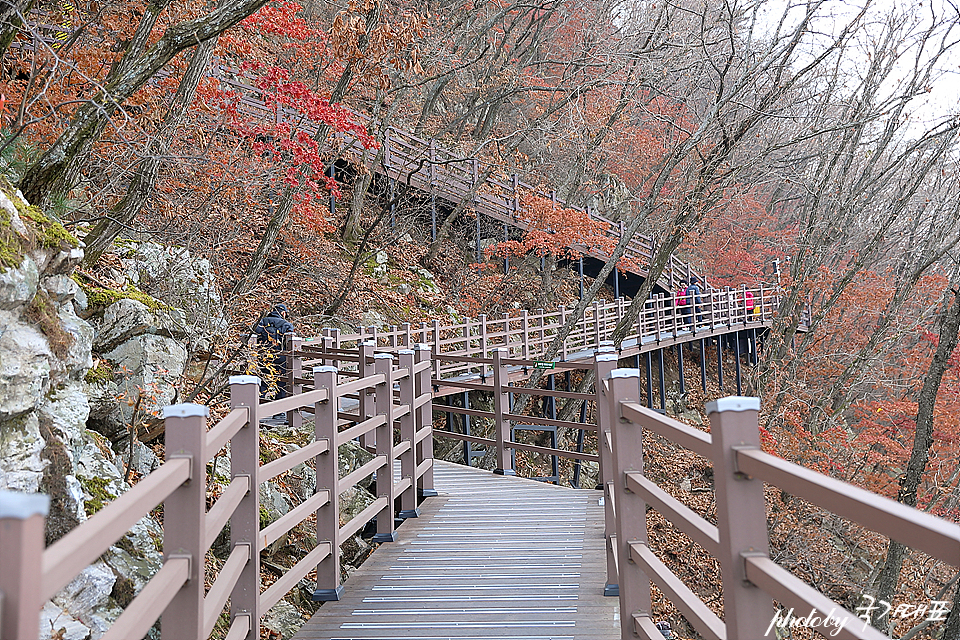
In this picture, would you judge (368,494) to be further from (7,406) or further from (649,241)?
(649,241)

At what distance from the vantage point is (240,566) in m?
3.61

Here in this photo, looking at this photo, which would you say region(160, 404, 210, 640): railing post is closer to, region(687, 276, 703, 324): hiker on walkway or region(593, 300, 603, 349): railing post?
region(593, 300, 603, 349): railing post

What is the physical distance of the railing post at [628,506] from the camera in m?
3.51

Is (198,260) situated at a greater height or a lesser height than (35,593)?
greater

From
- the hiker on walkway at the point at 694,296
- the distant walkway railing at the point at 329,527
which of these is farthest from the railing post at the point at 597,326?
the distant walkway railing at the point at 329,527

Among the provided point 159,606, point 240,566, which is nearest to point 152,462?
point 240,566

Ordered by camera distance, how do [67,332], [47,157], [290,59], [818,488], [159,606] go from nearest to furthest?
[818,488] < [159,606] < [67,332] < [47,157] < [290,59]

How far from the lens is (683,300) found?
26.3 m

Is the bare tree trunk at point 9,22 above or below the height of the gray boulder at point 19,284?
above

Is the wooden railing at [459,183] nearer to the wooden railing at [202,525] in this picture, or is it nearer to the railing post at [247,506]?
the wooden railing at [202,525]

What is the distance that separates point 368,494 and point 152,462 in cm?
285

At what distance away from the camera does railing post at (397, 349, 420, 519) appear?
723 cm

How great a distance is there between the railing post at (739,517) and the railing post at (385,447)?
4306 millimetres

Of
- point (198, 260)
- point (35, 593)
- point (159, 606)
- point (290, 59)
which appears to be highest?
point (290, 59)
